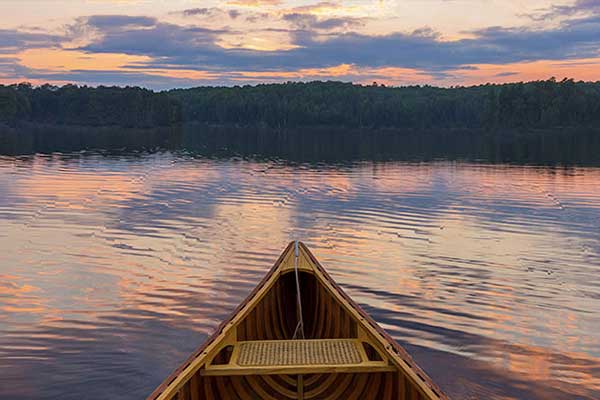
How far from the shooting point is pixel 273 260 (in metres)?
25.6

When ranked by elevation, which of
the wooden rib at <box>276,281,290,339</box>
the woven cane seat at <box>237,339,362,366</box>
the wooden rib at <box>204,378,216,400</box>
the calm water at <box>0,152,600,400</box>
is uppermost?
the woven cane seat at <box>237,339,362,366</box>

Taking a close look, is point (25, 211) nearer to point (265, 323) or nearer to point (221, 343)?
point (265, 323)

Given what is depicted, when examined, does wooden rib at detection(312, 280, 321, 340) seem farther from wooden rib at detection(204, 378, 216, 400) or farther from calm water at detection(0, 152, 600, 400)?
wooden rib at detection(204, 378, 216, 400)

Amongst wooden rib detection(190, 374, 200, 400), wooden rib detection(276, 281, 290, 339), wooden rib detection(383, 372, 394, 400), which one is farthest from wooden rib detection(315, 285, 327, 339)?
wooden rib detection(190, 374, 200, 400)

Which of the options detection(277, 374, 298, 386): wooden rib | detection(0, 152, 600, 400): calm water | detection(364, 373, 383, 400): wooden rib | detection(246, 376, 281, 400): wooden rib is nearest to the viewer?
detection(364, 373, 383, 400): wooden rib

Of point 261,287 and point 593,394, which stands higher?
point 261,287

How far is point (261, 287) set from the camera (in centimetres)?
1510

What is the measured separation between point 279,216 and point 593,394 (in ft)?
80.7

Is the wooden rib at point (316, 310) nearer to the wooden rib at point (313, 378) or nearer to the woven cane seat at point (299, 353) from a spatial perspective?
the woven cane seat at point (299, 353)

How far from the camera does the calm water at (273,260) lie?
14.8 m

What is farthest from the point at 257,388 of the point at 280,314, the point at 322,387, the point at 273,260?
the point at 273,260

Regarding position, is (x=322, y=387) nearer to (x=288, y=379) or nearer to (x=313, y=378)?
(x=313, y=378)

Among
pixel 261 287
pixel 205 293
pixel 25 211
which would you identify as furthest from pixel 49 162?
pixel 261 287

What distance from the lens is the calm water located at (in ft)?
48.6
